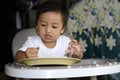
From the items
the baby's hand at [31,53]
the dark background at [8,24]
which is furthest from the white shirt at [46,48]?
the dark background at [8,24]

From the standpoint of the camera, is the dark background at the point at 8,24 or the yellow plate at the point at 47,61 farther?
the dark background at the point at 8,24

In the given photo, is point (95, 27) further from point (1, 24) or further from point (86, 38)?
point (1, 24)

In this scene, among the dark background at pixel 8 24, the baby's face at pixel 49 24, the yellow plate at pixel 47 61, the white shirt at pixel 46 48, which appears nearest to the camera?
the yellow plate at pixel 47 61

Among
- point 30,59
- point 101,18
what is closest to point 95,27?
point 101,18

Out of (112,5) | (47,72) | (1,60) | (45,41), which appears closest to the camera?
(47,72)

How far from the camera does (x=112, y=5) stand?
1.78 m

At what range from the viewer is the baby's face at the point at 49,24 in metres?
1.18

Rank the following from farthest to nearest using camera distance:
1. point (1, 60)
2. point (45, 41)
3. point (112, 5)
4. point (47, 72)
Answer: point (1, 60) < point (112, 5) < point (45, 41) < point (47, 72)

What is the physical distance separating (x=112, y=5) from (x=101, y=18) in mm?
105

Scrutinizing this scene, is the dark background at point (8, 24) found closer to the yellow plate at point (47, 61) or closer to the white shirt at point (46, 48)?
the white shirt at point (46, 48)

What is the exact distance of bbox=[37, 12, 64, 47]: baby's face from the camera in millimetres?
1176

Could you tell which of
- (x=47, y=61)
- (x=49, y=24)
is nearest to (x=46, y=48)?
(x=49, y=24)

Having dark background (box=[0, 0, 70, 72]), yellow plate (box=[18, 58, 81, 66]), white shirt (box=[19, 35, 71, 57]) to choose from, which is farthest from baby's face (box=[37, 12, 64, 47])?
dark background (box=[0, 0, 70, 72])

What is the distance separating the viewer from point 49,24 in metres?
1.17
